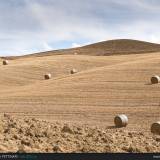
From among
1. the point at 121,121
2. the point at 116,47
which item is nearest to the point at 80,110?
the point at 121,121

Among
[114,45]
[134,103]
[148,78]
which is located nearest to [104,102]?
[134,103]

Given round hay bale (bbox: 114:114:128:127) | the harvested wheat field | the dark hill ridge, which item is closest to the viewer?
the harvested wheat field

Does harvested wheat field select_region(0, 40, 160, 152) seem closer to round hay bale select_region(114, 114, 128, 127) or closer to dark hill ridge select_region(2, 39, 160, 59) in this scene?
round hay bale select_region(114, 114, 128, 127)

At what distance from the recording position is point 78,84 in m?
38.2

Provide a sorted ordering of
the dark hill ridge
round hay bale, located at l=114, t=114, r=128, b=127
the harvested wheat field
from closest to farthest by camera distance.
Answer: the harvested wheat field
round hay bale, located at l=114, t=114, r=128, b=127
the dark hill ridge

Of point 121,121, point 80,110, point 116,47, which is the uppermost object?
point 116,47

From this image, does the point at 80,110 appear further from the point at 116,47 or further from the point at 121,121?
the point at 116,47

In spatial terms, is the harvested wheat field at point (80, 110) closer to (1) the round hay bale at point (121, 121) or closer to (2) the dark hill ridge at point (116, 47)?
(1) the round hay bale at point (121, 121)

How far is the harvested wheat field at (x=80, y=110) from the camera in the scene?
47.5 feet

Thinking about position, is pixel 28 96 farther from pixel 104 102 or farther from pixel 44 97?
pixel 104 102

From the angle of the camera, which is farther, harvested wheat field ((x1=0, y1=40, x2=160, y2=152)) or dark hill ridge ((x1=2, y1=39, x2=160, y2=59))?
dark hill ridge ((x1=2, y1=39, x2=160, y2=59))

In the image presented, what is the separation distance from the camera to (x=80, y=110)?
27.4 metres

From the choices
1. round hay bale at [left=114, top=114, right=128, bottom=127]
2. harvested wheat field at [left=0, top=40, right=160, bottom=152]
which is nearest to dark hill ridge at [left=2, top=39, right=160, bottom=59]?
harvested wheat field at [left=0, top=40, right=160, bottom=152]

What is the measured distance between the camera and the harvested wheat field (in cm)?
1449
